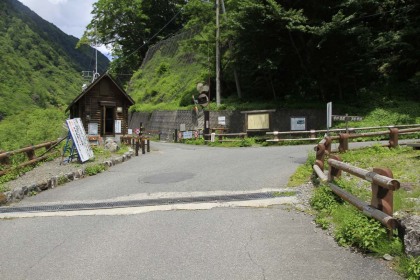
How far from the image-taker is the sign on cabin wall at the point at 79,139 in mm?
13916

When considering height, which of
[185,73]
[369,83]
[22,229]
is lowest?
[22,229]

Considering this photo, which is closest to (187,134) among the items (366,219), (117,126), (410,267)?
(117,126)

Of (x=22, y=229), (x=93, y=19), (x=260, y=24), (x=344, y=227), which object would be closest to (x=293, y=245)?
(x=344, y=227)

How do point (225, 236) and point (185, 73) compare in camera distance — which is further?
point (185, 73)

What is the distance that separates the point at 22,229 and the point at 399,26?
2753 cm

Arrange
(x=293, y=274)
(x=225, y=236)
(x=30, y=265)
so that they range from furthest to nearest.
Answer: (x=225, y=236) < (x=30, y=265) < (x=293, y=274)

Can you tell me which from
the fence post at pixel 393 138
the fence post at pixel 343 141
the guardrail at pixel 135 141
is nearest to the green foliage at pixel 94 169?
the guardrail at pixel 135 141

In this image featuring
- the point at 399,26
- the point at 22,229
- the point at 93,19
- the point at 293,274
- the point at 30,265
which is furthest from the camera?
the point at 93,19

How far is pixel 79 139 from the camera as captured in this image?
47.2 ft

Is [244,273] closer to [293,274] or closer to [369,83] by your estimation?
[293,274]

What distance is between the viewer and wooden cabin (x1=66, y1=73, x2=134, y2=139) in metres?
26.5

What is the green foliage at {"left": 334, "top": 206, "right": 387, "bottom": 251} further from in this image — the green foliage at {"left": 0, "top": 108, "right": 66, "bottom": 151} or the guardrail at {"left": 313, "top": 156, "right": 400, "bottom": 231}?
the green foliage at {"left": 0, "top": 108, "right": 66, "bottom": 151}

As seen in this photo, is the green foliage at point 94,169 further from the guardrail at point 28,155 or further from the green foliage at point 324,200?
the green foliage at point 324,200

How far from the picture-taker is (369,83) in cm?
2697
